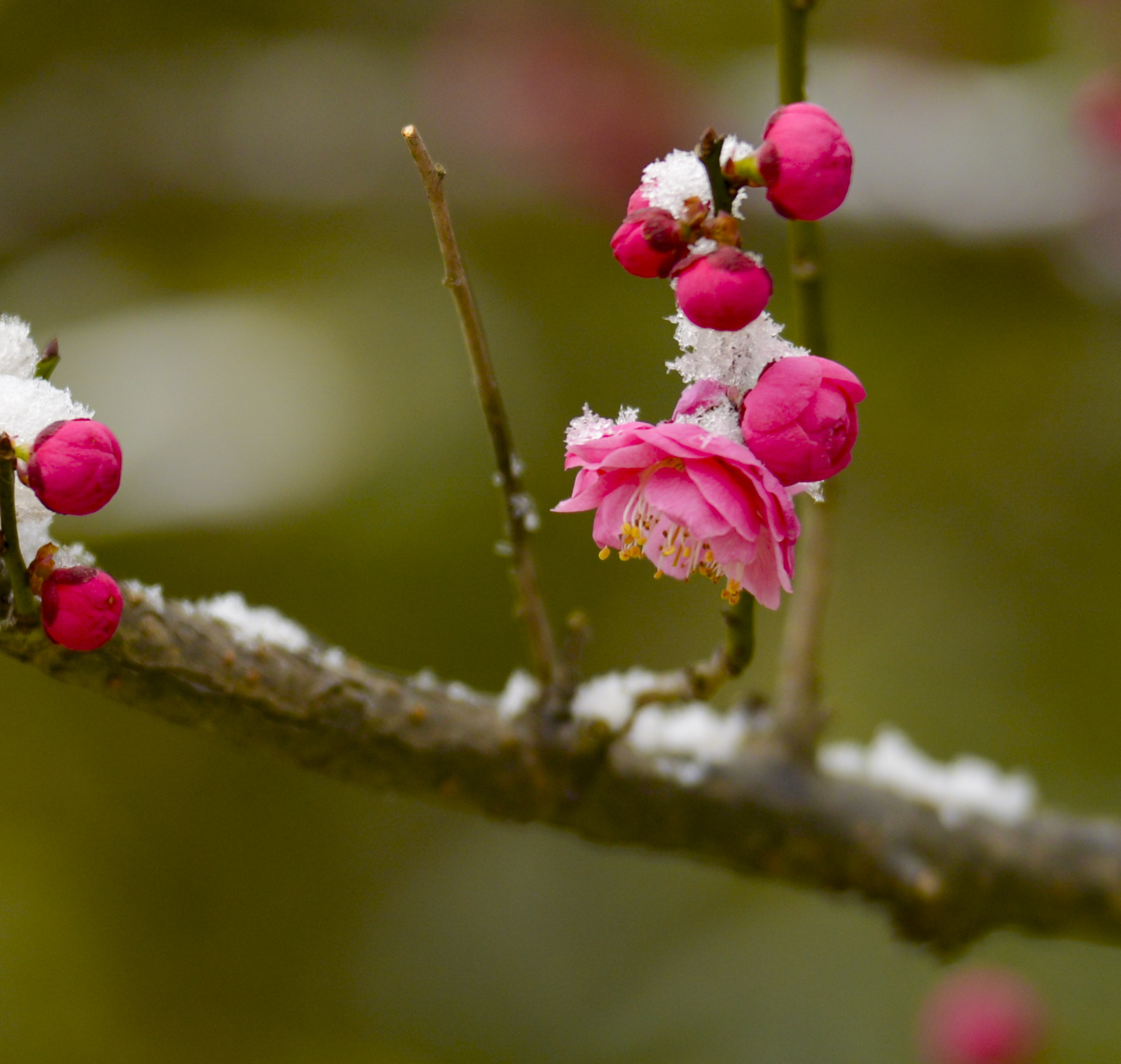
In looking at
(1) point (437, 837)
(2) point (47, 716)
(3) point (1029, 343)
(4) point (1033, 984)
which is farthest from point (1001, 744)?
(2) point (47, 716)

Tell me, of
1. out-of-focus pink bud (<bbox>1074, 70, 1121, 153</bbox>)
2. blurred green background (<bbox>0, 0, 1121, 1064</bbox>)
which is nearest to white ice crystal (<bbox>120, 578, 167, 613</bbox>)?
blurred green background (<bbox>0, 0, 1121, 1064</bbox>)

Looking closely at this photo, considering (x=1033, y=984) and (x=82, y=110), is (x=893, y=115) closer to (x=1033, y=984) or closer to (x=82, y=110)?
(x=82, y=110)

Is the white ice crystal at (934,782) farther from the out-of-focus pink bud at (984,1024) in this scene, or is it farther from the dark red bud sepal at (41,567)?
the out-of-focus pink bud at (984,1024)

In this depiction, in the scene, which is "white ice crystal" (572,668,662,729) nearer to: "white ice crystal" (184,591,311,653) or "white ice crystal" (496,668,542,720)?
"white ice crystal" (496,668,542,720)

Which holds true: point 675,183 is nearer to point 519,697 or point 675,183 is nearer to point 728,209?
point 728,209

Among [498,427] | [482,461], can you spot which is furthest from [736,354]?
[482,461]

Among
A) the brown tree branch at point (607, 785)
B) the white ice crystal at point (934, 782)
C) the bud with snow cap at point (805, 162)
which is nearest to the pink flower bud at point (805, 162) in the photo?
the bud with snow cap at point (805, 162)
